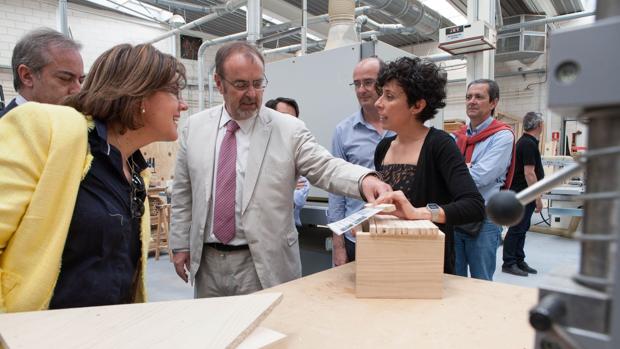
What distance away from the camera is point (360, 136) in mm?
1947

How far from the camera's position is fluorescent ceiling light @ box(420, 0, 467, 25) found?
5977 millimetres

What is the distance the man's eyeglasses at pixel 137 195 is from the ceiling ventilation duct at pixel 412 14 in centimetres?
400

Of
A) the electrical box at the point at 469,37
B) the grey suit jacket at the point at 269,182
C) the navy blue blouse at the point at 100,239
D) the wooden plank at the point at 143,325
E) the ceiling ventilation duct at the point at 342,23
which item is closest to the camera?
the wooden plank at the point at 143,325

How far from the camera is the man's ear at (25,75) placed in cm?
167

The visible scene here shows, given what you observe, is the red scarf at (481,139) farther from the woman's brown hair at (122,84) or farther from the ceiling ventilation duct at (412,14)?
the ceiling ventilation duct at (412,14)

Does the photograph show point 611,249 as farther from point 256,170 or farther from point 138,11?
point 138,11

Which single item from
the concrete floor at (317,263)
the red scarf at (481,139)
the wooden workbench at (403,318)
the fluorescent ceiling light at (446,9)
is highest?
the fluorescent ceiling light at (446,9)

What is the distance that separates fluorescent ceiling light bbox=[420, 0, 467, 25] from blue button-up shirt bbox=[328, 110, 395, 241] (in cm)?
448

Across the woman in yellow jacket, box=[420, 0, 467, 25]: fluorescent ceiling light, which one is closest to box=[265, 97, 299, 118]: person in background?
the woman in yellow jacket

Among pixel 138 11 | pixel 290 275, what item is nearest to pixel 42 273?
pixel 290 275

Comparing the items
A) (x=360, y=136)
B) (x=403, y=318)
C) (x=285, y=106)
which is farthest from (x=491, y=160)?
(x=403, y=318)

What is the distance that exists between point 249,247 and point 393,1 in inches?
162

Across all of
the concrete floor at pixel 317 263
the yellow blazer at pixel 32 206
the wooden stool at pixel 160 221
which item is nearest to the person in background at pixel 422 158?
the concrete floor at pixel 317 263

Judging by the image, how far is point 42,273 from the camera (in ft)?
2.72
